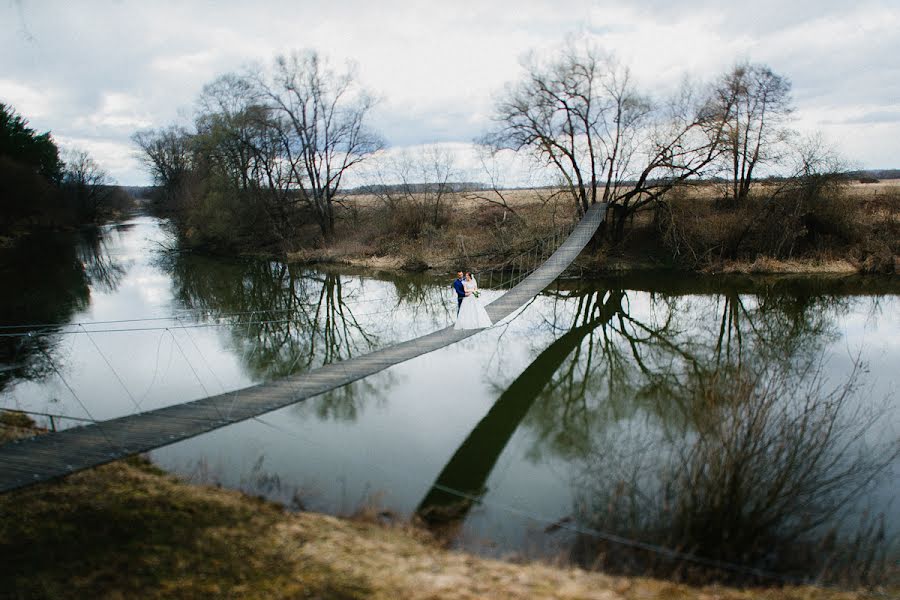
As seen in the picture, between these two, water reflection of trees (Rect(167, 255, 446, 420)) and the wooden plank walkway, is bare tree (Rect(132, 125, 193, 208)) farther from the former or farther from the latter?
the wooden plank walkway

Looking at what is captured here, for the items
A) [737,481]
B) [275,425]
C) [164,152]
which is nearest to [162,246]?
[164,152]

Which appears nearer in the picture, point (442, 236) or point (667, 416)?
point (667, 416)

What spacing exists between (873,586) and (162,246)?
106 feet

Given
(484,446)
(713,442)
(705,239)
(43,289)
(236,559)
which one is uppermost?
(705,239)

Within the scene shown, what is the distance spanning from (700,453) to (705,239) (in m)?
15.3

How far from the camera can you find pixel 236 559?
365cm

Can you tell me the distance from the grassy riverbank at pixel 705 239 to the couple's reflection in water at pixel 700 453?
690 cm

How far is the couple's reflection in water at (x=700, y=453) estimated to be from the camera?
12.3 ft

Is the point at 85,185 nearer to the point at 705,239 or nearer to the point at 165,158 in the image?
the point at 165,158

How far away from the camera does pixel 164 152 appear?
140ft

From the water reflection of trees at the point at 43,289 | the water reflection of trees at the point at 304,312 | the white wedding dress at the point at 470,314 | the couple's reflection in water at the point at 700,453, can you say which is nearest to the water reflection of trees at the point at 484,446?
the couple's reflection in water at the point at 700,453

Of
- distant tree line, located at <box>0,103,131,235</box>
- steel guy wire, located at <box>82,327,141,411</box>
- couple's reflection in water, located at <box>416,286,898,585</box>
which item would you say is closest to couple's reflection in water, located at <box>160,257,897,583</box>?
couple's reflection in water, located at <box>416,286,898,585</box>

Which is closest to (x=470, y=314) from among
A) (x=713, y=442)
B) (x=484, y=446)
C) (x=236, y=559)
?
(x=484, y=446)

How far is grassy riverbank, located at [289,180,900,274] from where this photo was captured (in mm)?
16797
